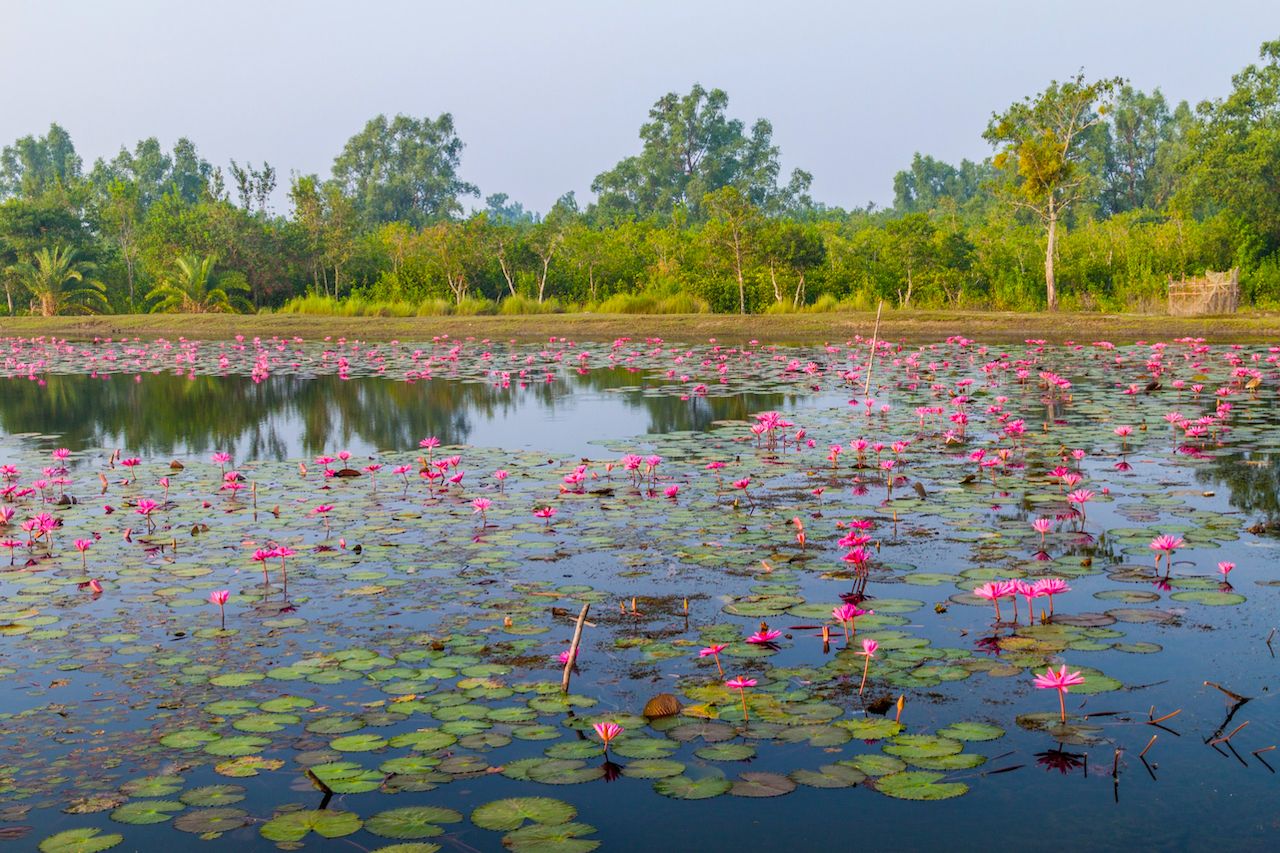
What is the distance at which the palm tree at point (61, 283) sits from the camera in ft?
103

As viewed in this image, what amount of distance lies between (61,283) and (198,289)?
4522 millimetres

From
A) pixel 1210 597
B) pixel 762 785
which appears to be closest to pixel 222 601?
pixel 762 785

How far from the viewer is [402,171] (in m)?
65.5

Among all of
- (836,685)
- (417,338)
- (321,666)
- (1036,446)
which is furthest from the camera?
(417,338)

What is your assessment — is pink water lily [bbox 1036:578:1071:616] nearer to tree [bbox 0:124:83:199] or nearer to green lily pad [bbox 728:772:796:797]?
green lily pad [bbox 728:772:796:797]

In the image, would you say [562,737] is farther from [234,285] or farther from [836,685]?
[234,285]

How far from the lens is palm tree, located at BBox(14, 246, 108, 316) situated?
31484 mm

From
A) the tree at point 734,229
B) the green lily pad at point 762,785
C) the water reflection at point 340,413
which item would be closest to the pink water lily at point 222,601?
the green lily pad at point 762,785

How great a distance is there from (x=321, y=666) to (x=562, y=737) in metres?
0.99

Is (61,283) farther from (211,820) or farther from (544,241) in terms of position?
(211,820)

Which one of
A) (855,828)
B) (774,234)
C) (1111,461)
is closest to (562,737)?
(855,828)

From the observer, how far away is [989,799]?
2.71m

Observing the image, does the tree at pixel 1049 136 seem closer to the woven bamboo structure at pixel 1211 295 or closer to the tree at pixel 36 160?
the woven bamboo structure at pixel 1211 295

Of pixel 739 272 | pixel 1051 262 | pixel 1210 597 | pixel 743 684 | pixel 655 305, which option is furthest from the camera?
pixel 655 305
